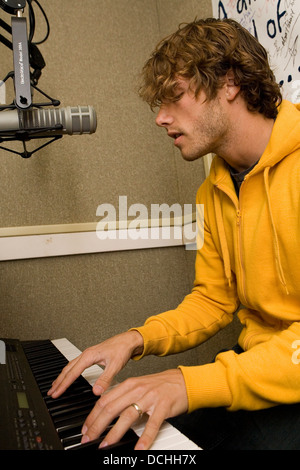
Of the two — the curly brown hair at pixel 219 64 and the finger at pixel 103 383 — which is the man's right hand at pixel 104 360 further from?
the curly brown hair at pixel 219 64

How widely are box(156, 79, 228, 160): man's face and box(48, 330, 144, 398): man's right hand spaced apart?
49 cm

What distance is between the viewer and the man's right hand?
65cm

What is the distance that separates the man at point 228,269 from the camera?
23.1 inches

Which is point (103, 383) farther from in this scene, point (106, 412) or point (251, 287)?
point (251, 287)

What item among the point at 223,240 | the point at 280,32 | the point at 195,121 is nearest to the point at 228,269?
the point at 223,240

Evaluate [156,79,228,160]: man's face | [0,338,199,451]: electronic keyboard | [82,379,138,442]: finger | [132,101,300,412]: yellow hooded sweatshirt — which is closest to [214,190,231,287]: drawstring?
[132,101,300,412]: yellow hooded sweatshirt

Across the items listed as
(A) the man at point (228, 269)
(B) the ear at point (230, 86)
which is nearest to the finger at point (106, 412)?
(A) the man at point (228, 269)

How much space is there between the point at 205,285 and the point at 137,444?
0.63m

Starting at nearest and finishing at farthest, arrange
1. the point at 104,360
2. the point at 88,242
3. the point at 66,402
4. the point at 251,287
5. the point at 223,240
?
the point at 66,402
the point at 104,360
the point at 251,287
the point at 223,240
the point at 88,242

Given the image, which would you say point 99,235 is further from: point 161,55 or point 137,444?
point 137,444

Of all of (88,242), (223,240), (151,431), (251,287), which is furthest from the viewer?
(88,242)

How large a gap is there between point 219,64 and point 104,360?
770 mm

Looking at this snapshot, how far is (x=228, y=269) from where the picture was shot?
966mm
